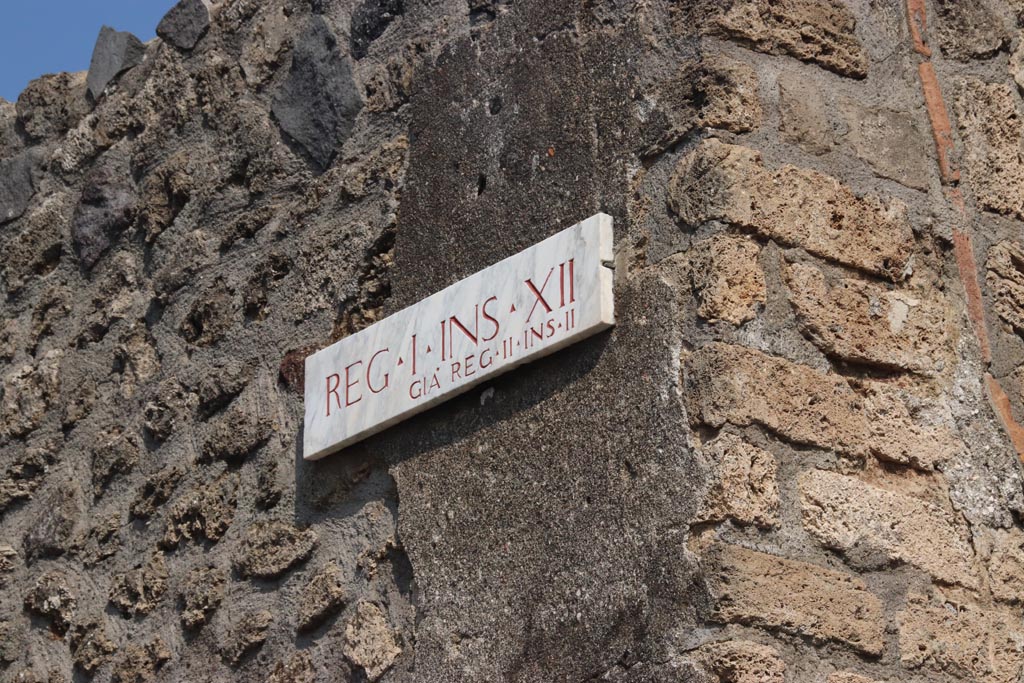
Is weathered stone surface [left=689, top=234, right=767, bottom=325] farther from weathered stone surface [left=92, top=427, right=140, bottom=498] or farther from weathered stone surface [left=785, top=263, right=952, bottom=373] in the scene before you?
weathered stone surface [left=92, top=427, right=140, bottom=498]

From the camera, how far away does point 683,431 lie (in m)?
2.67

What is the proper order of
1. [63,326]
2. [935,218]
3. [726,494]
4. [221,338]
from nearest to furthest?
[726,494], [935,218], [221,338], [63,326]

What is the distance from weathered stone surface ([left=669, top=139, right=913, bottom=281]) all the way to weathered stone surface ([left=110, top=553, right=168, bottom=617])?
56.8 inches

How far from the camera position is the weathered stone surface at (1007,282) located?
10.3 feet

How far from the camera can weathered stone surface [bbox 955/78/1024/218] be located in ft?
10.5

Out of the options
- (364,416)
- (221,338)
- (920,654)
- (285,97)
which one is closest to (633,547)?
(920,654)

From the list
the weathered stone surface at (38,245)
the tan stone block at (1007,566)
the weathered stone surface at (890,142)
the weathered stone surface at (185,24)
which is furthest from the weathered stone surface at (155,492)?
the tan stone block at (1007,566)

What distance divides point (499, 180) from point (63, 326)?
1571 mm

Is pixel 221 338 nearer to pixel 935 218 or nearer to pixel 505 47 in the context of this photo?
pixel 505 47

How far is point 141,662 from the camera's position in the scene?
140 inches

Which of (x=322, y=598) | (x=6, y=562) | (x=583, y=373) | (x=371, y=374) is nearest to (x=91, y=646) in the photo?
(x=6, y=562)

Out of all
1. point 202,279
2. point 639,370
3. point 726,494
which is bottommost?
point 726,494

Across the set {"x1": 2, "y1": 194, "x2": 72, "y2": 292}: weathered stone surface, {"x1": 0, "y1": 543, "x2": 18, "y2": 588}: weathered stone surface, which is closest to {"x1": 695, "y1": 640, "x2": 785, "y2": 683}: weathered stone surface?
{"x1": 0, "y1": 543, "x2": 18, "y2": 588}: weathered stone surface

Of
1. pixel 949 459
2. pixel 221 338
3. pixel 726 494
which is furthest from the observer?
pixel 221 338
